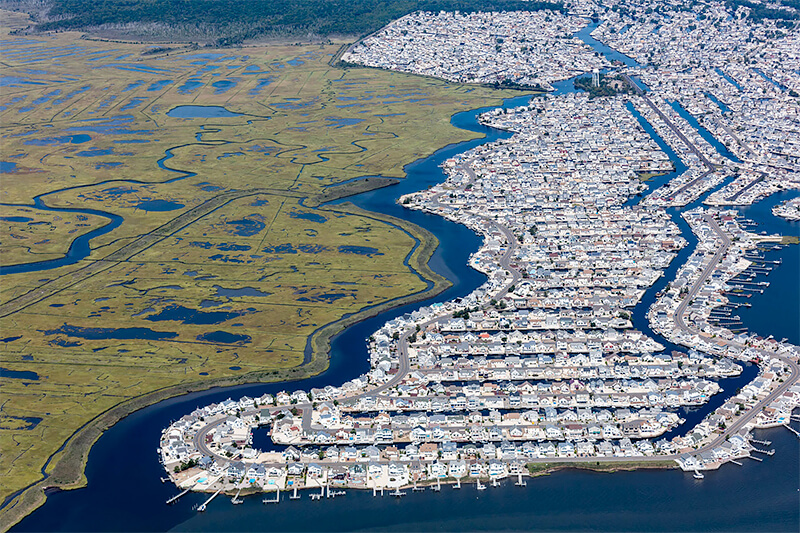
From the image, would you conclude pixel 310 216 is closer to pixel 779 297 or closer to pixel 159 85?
pixel 779 297

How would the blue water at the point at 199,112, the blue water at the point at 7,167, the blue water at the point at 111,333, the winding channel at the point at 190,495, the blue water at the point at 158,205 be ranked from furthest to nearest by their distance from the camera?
the blue water at the point at 199,112 → the blue water at the point at 7,167 → the blue water at the point at 158,205 → the blue water at the point at 111,333 → the winding channel at the point at 190,495

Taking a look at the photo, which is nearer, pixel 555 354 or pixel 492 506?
pixel 492 506

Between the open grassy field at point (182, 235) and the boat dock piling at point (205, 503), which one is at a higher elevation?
the open grassy field at point (182, 235)

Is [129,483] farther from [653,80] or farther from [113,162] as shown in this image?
[653,80]

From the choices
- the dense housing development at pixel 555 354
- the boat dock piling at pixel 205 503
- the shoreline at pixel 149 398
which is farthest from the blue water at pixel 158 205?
the boat dock piling at pixel 205 503

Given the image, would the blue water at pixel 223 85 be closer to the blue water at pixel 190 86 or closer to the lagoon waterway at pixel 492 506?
the blue water at pixel 190 86

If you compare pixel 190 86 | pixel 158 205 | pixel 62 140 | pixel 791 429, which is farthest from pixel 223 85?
pixel 791 429

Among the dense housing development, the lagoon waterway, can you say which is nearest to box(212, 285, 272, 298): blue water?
the dense housing development

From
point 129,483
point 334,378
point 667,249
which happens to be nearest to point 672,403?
point 334,378
